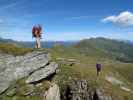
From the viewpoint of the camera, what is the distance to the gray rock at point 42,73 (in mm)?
37188

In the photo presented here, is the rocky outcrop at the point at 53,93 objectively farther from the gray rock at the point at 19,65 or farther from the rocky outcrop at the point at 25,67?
the gray rock at the point at 19,65

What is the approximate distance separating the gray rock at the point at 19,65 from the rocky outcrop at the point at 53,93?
4.88 metres

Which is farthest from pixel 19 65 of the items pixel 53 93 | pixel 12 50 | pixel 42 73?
pixel 53 93

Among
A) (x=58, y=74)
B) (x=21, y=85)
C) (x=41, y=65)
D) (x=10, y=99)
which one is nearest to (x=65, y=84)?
(x=58, y=74)

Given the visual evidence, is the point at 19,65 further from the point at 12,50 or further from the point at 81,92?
the point at 81,92

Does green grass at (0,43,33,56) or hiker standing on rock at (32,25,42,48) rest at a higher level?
hiker standing on rock at (32,25,42,48)

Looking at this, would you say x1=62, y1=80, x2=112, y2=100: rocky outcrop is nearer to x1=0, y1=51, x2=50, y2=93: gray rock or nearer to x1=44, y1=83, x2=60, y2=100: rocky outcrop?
x1=44, y1=83, x2=60, y2=100: rocky outcrop

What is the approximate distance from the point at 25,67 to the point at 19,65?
1200 millimetres

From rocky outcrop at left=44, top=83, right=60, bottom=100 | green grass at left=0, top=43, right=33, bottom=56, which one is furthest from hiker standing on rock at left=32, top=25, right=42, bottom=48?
rocky outcrop at left=44, top=83, right=60, bottom=100

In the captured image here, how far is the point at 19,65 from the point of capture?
3875 cm

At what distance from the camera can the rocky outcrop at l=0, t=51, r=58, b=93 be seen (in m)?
37.0

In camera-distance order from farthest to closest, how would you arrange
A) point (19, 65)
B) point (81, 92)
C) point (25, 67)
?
1. point (81, 92)
2. point (25, 67)
3. point (19, 65)

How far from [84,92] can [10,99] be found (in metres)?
15.9

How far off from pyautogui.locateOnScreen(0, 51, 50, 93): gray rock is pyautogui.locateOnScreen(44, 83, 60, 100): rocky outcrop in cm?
488
